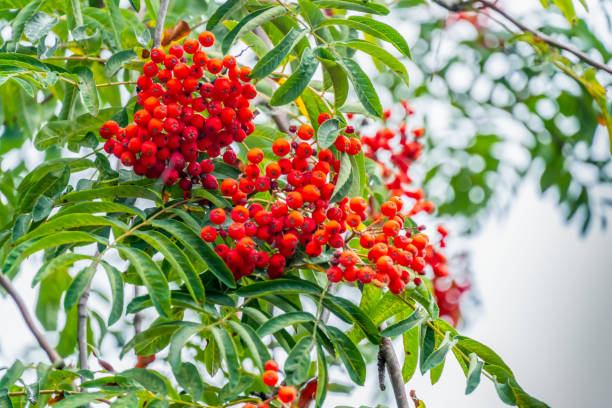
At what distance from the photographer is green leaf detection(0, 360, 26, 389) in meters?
1.76

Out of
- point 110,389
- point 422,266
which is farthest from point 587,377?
point 110,389

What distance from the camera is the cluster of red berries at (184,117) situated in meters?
1.80

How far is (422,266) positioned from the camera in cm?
186

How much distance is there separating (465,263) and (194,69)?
3.45 m

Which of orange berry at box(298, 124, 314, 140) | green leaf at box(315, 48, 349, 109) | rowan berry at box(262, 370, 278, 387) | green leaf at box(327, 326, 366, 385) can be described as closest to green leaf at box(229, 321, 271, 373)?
rowan berry at box(262, 370, 278, 387)

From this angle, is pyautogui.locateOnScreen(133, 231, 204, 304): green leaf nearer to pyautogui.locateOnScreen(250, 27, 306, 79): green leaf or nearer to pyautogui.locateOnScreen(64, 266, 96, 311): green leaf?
pyautogui.locateOnScreen(64, 266, 96, 311): green leaf

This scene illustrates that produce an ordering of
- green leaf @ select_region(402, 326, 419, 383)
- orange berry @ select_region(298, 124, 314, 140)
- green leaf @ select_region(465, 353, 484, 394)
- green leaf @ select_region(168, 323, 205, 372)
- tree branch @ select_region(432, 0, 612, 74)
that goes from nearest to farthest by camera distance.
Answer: green leaf @ select_region(168, 323, 205, 372), green leaf @ select_region(465, 353, 484, 394), orange berry @ select_region(298, 124, 314, 140), green leaf @ select_region(402, 326, 419, 383), tree branch @ select_region(432, 0, 612, 74)

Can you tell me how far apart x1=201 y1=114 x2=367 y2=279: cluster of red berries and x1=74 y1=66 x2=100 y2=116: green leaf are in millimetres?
480

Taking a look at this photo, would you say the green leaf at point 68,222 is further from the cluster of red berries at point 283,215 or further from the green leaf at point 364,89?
the green leaf at point 364,89

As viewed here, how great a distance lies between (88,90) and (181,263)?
704 millimetres

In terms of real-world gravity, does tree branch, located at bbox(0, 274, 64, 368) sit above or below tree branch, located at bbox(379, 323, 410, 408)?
below

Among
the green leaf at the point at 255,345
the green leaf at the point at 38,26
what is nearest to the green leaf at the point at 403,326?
the green leaf at the point at 255,345

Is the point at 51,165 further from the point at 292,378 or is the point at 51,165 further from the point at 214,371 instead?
the point at 292,378

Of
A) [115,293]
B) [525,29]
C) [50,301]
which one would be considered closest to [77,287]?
[115,293]
